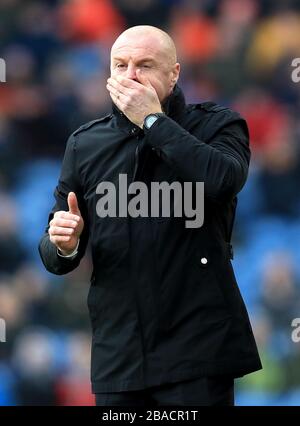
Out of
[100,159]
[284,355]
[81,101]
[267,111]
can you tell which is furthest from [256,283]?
[100,159]

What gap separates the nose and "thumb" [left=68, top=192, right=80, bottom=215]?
0.30 meters

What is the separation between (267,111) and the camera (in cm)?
520

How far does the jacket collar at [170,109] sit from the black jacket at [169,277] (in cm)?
6

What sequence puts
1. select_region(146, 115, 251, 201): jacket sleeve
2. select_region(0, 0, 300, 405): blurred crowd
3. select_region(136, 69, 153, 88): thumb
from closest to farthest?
select_region(146, 115, 251, 201): jacket sleeve < select_region(136, 69, 153, 88): thumb < select_region(0, 0, 300, 405): blurred crowd

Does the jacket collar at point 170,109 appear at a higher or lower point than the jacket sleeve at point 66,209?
higher

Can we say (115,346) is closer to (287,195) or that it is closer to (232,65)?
(287,195)

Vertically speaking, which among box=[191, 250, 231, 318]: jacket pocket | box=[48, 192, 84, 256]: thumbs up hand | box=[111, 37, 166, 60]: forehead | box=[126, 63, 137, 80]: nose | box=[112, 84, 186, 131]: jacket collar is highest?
box=[111, 37, 166, 60]: forehead

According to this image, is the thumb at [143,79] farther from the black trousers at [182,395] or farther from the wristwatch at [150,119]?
the black trousers at [182,395]

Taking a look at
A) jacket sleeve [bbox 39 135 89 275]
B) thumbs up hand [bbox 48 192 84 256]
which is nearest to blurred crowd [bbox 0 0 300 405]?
jacket sleeve [bbox 39 135 89 275]

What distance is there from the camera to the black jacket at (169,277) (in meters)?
2.18

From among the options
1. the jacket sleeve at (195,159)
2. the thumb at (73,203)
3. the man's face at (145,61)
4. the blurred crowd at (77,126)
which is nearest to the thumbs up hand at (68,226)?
the thumb at (73,203)

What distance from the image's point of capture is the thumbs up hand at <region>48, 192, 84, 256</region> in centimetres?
221

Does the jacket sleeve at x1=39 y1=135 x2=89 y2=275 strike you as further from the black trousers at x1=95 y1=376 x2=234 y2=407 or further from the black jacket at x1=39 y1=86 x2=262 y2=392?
the black trousers at x1=95 y1=376 x2=234 y2=407
